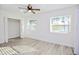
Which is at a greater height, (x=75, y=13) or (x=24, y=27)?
(x=75, y=13)

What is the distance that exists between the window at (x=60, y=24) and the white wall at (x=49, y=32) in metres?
0.07

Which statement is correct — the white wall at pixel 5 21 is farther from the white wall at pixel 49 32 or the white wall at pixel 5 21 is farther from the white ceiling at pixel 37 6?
the white wall at pixel 49 32

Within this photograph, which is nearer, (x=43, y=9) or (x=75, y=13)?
(x=75, y=13)

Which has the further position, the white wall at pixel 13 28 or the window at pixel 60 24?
the white wall at pixel 13 28

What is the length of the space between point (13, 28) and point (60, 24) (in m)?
0.95

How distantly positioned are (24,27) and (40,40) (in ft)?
1.43

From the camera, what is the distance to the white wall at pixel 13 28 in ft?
6.34

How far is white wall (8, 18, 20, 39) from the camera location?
1931 millimetres

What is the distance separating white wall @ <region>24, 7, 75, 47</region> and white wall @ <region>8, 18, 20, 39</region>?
6.6 inches

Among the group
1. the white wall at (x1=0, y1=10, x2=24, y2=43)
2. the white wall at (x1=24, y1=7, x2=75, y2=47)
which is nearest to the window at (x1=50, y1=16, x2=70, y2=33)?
the white wall at (x1=24, y1=7, x2=75, y2=47)

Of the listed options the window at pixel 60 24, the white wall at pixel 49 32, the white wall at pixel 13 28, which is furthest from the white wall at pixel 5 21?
the window at pixel 60 24

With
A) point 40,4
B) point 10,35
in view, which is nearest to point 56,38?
point 40,4

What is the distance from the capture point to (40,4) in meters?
1.74
